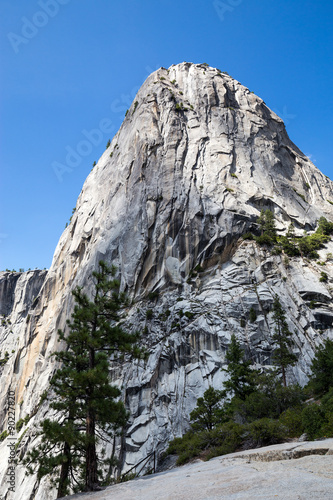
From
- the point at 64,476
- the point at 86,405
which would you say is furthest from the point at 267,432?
the point at 64,476

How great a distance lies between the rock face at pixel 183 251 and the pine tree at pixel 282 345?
1.00 meters

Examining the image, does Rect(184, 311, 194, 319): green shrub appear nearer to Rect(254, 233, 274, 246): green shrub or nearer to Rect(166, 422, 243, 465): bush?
Rect(254, 233, 274, 246): green shrub

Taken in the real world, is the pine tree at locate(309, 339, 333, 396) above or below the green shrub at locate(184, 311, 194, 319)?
below

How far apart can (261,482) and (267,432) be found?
7.35 m

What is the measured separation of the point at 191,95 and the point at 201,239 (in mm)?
31082

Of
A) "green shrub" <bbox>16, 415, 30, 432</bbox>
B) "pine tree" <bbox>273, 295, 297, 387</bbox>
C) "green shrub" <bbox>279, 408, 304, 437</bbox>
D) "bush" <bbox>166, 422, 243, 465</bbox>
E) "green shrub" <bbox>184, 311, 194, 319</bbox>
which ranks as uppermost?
"green shrub" <bbox>184, 311, 194, 319</bbox>

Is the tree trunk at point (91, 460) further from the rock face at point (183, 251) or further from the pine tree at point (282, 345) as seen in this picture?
the pine tree at point (282, 345)

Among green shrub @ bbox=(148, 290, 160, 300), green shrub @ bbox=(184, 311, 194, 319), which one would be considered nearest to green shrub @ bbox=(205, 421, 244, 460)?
green shrub @ bbox=(184, 311, 194, 319)

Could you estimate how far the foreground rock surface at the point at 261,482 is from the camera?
543 centimetres

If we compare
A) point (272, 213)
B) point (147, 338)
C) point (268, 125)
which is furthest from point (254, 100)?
point (147, 338)

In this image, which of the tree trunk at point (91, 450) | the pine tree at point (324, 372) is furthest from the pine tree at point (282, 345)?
the tree trunk at point (91, 450)

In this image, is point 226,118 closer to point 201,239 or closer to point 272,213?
point 272,213

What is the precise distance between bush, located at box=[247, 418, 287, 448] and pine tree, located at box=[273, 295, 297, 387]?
13.1m

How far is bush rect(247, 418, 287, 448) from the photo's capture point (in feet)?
41.7
